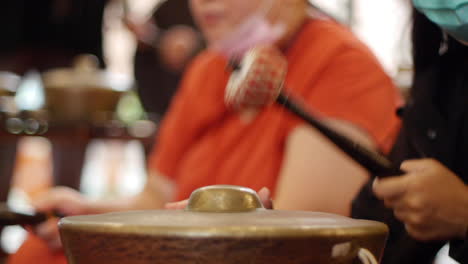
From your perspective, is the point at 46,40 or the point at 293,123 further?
the point at 46,40

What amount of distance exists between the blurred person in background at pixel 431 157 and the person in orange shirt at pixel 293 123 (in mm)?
137

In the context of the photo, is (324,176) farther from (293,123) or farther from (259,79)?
(259,79)

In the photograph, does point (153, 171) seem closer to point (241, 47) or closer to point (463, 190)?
point (241, 47)

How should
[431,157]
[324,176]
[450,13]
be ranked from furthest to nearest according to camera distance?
[324,176], [431,157], [450,13]

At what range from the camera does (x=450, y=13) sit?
1.89 ft

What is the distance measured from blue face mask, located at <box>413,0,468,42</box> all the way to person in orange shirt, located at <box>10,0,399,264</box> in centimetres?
32

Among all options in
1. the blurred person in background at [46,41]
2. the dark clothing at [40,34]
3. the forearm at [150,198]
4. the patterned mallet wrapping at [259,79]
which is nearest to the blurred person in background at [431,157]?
the patterned mallet wrapping at [259,79]

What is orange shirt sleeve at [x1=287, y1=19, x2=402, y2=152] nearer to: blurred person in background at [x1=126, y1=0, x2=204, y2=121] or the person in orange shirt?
the person in orange shirt

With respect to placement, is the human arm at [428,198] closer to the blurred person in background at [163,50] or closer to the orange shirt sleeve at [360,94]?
the orange shirt sleeve at [360,94]

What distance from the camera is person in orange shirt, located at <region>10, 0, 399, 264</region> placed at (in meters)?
0.98

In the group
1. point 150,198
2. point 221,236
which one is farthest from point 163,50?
point 221,236

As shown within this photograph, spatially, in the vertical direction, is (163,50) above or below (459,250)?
below

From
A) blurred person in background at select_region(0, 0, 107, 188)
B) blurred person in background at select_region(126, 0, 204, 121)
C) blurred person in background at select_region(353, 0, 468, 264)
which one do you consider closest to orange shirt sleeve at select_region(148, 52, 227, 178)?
blurred person in background at select_region(353, 0, 468, 264)

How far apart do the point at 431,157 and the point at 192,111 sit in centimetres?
60
